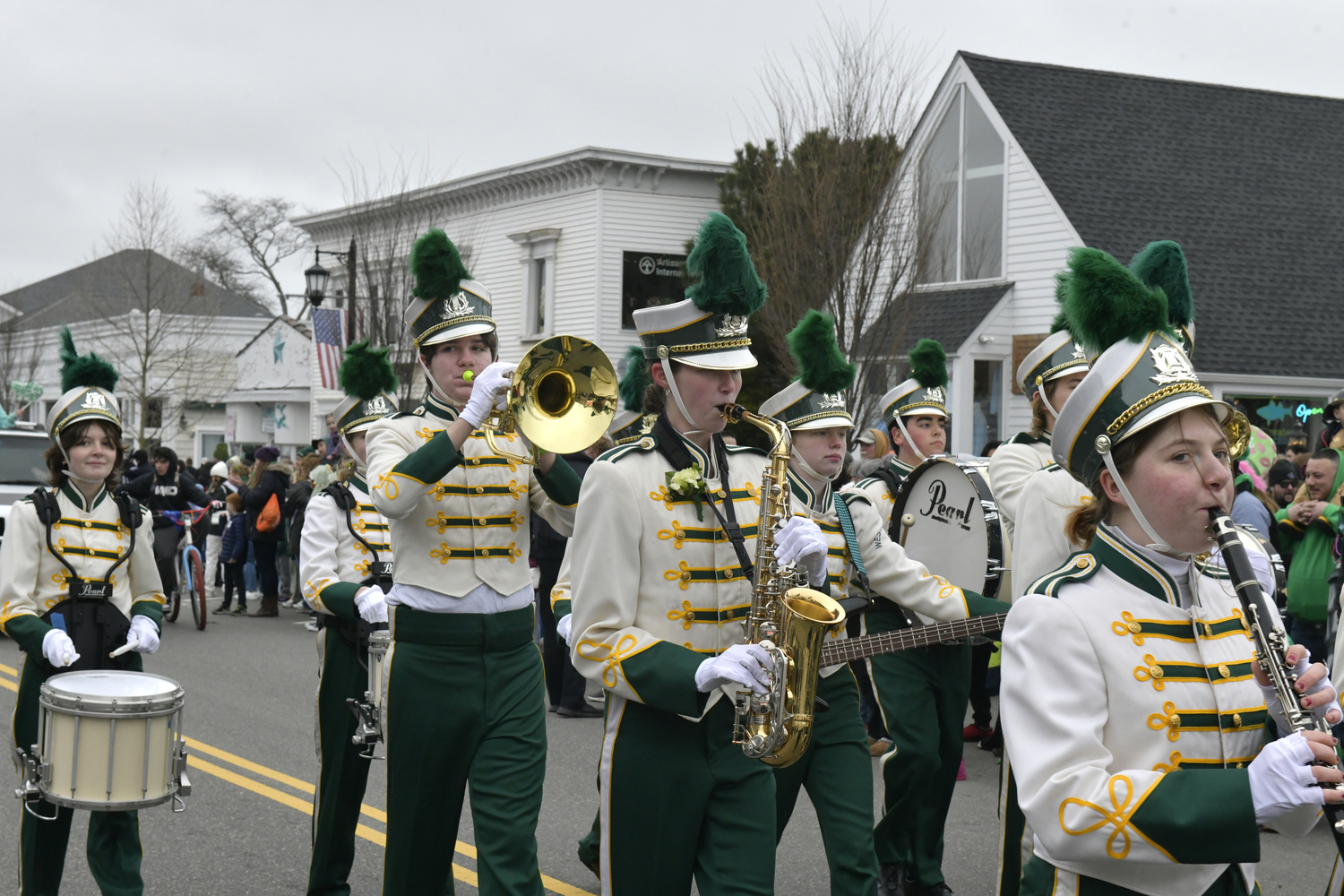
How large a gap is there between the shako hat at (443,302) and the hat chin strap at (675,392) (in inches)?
53.5

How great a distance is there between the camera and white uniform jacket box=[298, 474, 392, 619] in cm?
657

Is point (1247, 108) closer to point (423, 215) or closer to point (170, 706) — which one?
point (423, 215)

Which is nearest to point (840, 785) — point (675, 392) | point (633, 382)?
point (675, 392)

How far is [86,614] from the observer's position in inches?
221

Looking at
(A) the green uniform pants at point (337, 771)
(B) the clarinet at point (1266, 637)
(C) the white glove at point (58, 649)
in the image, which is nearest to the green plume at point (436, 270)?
(A) the green uniform pants at point (337, 771)

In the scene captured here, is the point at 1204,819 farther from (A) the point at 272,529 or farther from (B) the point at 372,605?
(A) the point at 272,529

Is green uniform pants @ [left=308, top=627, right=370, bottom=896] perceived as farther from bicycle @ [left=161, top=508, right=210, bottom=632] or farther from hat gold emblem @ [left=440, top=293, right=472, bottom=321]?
bicycle @ [left=161, top=508, right=210, bottom=632]

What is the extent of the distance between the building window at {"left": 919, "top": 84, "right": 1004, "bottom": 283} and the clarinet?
58.5 ft

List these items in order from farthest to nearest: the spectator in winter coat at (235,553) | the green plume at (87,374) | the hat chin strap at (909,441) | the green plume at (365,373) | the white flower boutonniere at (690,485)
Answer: the spectator in winter coat at (235,553), the hat chin strap at (909,441), the green plume at (365,373), the green plume at (87,374), the white flower boutonniere at (690,485)

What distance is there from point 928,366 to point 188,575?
11688 mm

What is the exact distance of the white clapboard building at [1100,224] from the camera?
746 inches

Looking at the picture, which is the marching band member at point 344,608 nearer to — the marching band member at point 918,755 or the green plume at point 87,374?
the green plume at point 87,374

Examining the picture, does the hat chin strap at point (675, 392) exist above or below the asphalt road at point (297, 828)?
above

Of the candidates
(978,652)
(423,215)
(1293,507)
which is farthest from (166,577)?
(423,215)
